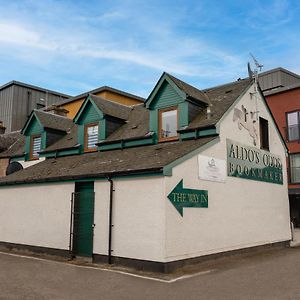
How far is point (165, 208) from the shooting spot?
1227 cm

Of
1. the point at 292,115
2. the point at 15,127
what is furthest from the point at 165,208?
the point at 15,127

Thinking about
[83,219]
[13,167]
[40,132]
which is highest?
[40,132]

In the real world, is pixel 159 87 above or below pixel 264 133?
above

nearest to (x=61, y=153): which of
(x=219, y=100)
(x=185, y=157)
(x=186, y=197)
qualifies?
(x=219, y=100)

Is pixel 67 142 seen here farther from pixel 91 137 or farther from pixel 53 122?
pixel 53 122

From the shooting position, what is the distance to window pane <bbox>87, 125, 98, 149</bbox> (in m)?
19.3

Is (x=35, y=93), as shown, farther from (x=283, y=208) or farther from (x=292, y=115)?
(x=283, y=208)

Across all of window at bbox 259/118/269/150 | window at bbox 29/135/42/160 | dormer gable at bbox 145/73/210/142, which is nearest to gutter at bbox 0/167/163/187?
dormer gable at bbox 145/73/210/142

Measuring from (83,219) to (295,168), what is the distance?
835 inches

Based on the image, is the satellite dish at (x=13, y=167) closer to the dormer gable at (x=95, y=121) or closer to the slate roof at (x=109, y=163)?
the slate roof at (x=109, y=163)

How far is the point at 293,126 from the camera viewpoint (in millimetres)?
30656

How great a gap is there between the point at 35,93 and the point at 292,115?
2459 cm

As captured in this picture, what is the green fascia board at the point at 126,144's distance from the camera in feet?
55.4

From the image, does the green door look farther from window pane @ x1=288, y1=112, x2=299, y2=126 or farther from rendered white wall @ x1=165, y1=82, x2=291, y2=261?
window pane @ x1=288, y1=112, x2=299, y2=126
